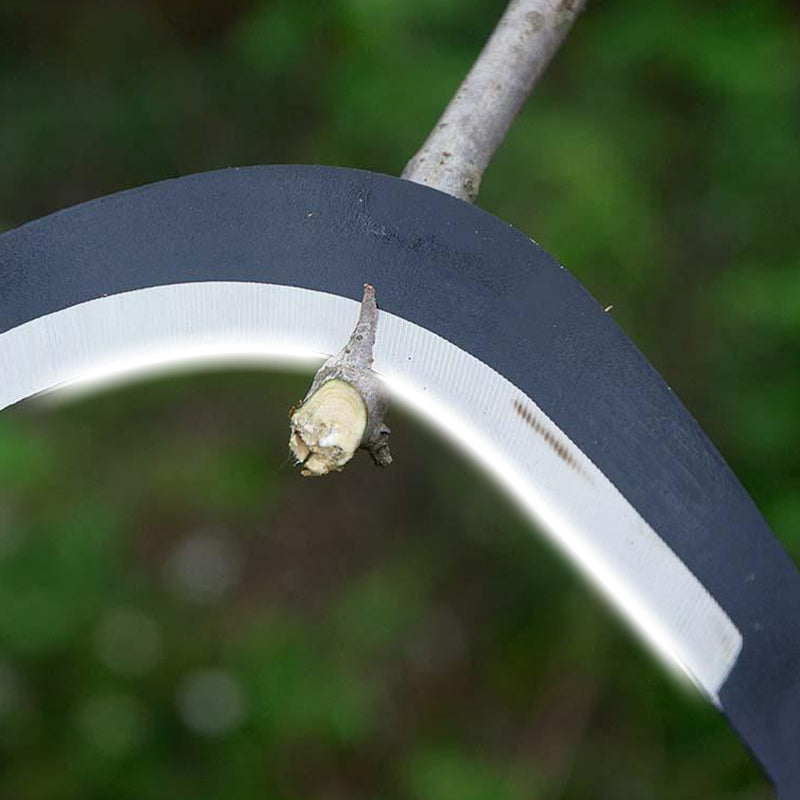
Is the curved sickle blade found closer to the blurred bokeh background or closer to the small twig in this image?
the small twig

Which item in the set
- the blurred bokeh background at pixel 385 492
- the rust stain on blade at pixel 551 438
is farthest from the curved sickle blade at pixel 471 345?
the blurred bokeh background at pixel 385 492

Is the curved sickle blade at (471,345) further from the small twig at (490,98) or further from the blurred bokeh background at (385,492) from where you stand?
the blurred bokeh background at (385,492)

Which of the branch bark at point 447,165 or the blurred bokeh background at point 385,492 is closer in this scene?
the branch bark at point 447,165

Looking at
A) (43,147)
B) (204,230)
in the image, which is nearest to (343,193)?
(204,230)

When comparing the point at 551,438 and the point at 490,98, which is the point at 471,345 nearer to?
the point at 551,438

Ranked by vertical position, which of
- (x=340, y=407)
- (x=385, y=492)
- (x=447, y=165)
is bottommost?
(x=340, y=407)

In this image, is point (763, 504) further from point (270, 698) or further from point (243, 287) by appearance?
point (243, 287)

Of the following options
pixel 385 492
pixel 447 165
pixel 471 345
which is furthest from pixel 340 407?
pixel 385 492
